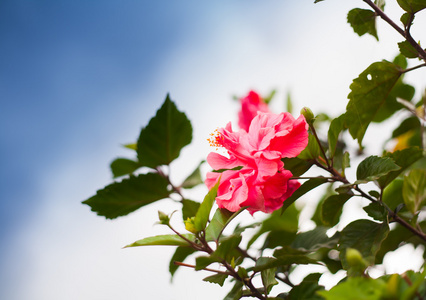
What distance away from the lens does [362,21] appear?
3.68ft

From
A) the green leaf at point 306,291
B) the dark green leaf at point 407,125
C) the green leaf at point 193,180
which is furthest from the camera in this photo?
the dark green leaf at point 407,125

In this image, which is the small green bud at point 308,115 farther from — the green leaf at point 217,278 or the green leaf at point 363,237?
the green leaf at point 217,278

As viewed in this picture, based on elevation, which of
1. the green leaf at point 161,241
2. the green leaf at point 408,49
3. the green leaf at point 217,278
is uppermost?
the green leaf at point 408,49

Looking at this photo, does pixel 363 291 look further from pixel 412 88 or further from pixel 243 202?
pixel 412 88

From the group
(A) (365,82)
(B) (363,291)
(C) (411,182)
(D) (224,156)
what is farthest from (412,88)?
(B) (363,291)

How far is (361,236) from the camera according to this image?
101 centimetres

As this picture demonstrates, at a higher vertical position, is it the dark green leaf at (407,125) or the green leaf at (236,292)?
the dark green leaf at (407,125)

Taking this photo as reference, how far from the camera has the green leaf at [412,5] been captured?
97 centimetres

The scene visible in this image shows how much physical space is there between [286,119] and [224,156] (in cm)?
19

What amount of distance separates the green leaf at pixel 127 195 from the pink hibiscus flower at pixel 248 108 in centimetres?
62

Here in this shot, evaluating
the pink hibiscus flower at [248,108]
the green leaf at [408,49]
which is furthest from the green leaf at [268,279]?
the pink hibiscus flower at [248,108]

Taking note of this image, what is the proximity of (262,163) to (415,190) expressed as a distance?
39cm

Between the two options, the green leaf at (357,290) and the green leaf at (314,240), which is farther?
the green leaf at (314,240)

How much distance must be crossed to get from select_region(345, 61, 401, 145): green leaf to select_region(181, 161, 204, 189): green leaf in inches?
23.0
